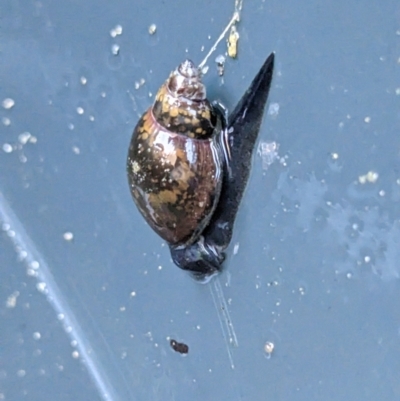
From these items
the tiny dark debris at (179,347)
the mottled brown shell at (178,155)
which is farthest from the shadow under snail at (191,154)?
the tiny dark debris at (179,347)

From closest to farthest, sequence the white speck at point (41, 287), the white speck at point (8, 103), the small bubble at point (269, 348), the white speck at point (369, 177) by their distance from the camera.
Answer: the white speck at point (369, 177)
the small bubble at point (269, 348)
the white speck at point (8, 103)
the white speck at point (41, 287)

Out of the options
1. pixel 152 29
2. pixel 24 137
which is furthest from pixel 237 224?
pixel 24 137

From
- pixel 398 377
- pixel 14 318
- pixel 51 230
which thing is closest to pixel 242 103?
pixel 398 377

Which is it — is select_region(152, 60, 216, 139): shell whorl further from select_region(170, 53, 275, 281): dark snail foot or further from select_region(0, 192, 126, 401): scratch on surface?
select_region(0, 192, 126, 401): scratch on surface

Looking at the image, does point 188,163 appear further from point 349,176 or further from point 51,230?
point 51,230

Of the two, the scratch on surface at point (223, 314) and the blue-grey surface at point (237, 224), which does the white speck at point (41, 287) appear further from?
the scratch on surface at point (223, 314)

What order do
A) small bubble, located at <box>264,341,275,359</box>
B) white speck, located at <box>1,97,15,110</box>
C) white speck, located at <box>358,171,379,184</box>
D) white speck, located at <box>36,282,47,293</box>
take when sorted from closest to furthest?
white speck, located at <box>358,171,379,184</box> < small bubble, located at <box>264,341,275,359</box> < white speck, located at <box>1,97,15,110</box> < white speck, located at <box>36,282,47,293</box>

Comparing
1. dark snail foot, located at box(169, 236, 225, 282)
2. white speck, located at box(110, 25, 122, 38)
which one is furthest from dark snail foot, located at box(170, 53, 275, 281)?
white speck, located at box(110, 25, 122, 38)
